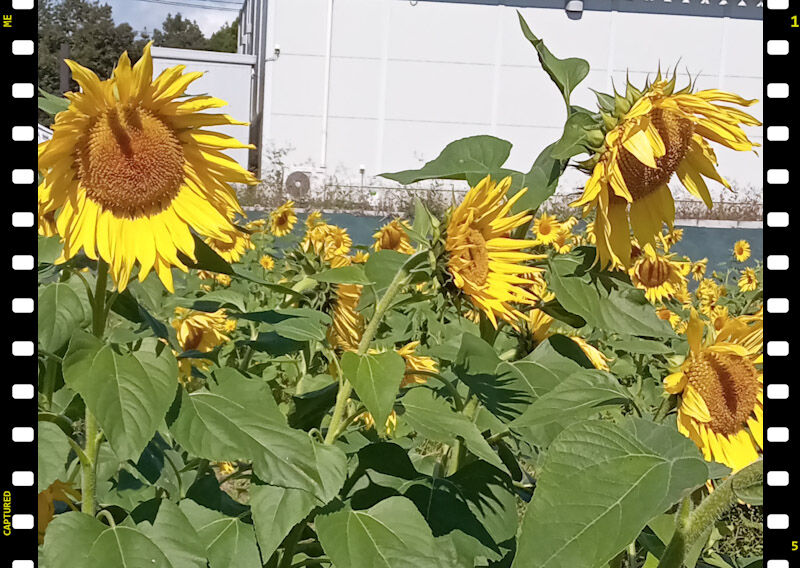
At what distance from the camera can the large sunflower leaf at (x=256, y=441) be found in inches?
38.5

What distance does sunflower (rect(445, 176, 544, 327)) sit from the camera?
115 cm

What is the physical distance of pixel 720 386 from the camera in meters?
1.21

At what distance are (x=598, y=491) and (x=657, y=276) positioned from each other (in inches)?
99.2

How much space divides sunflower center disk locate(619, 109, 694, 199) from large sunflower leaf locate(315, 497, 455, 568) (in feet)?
1.86

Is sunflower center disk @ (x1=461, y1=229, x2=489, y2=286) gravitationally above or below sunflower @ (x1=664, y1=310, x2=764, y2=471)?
above

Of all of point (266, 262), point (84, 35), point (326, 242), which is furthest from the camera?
point (84, 35)

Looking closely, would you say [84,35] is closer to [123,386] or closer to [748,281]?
[748,281]

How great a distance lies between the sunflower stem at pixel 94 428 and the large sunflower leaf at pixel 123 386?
65 millimetres

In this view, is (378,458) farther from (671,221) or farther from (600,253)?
(671,221)

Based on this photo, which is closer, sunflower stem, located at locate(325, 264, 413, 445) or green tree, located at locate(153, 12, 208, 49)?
sunflower stem, located at locate(325, 264, 413, 445)

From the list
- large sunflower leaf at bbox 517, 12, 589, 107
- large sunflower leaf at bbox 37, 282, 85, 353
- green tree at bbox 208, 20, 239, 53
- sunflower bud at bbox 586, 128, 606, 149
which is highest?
green tree at bbox 208, 20, 239, 53

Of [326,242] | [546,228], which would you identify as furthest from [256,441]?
[546,228]

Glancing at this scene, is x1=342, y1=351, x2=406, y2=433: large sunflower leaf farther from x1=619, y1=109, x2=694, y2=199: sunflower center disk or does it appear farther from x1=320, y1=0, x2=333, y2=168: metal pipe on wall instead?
x1=320, y1=0, x2=333, y2=168: metal pipe on wall

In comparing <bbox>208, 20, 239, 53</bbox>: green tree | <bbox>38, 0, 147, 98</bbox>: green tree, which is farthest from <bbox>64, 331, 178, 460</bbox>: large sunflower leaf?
<bbox>208, 20, 239, 53</bbox>: green tree
